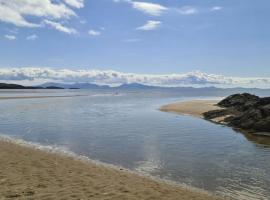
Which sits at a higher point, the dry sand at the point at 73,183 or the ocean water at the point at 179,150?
the dry sand at the point at 73,183

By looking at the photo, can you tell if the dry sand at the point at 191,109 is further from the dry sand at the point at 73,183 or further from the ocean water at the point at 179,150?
the dry sand at the point at 73,183

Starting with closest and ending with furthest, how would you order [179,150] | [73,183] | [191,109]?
[73,183] < [179,150] < [191,109]

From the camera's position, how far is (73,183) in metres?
12.9

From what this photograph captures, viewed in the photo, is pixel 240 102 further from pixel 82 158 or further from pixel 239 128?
pixel 82 158

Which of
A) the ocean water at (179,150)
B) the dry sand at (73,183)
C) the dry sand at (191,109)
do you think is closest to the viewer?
the dry sand at (73,183)

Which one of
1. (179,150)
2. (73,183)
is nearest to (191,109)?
(179,150)

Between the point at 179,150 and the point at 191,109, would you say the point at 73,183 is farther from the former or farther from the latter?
the point at 191,109

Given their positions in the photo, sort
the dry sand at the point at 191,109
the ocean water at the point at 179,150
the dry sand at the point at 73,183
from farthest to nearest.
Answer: the dry sand at the point at 191,109 → the ocean water at the point at 179,150 → the dry sand at the point at 73,183

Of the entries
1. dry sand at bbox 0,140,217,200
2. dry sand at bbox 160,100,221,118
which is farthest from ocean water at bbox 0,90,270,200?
dry sand at bbox 160,100,221,118

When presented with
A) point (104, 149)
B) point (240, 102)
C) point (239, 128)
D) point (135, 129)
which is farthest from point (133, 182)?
point (240, 102)

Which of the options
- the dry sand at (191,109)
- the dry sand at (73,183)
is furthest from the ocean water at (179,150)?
the dry sand at (191,109)

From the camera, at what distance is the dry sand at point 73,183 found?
1141 cm

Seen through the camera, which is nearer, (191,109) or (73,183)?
(73,183)

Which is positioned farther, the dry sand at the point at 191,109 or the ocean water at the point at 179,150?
the dry sand at the point at 191,109
